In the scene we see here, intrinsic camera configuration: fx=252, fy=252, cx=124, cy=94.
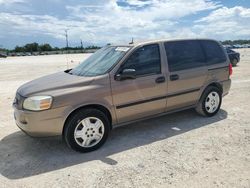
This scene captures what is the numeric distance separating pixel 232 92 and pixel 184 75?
12.7ft

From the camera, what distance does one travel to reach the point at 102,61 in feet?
15.5

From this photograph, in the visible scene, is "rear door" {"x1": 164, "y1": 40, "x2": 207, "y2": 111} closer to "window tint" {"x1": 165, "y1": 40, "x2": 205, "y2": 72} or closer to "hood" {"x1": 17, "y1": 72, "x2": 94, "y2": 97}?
"window tint" {"x1": 165, "y1": 40, "x2": 205, "y2": 72}

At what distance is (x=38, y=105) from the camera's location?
12.4 ft

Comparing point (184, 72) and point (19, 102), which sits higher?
point (184, 72)

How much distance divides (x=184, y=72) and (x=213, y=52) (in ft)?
3.63

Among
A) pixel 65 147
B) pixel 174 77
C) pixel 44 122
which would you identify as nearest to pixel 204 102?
pixel 174 77

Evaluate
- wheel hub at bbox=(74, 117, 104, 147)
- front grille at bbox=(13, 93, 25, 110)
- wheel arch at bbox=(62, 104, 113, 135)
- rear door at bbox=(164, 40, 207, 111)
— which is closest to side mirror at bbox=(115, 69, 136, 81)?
wheel arch at bbox=(62, 104, 113, 135)

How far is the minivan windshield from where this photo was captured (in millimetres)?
4438

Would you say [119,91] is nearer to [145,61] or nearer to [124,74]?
[124,74]

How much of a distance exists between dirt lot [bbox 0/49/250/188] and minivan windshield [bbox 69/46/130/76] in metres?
1.30

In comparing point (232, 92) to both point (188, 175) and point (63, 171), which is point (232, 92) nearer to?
point (188, 175)

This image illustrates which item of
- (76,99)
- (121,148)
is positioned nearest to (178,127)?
(121,148)

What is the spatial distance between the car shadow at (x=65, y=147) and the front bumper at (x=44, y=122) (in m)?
0.16

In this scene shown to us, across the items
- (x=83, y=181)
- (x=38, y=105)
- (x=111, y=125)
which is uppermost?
(x=38, y=105)
